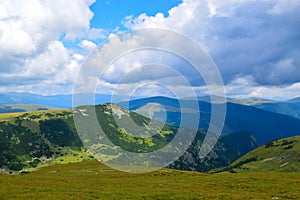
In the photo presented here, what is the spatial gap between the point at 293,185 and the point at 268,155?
14899 centimetres

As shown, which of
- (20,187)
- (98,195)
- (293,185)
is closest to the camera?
(98,195)

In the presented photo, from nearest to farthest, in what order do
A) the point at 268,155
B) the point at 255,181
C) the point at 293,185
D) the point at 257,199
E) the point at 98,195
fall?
1. the point at 257,199
2. the point at 98,195
3. the point at 293,185
4. the point at 255,181
5. the point at 268,155

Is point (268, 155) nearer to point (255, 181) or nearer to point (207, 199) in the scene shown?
point (255, 181)

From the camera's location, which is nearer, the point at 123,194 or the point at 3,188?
the point at 123,194

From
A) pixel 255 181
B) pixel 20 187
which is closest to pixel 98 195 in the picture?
pixel 20 187

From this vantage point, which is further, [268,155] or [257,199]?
[268,155]

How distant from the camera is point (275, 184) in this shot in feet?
199

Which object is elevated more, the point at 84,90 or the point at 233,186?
the point at 84,90

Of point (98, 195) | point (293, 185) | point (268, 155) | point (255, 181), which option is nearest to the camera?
point (98, 195)

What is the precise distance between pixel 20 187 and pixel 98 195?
1653cm

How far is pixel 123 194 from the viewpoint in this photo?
49969 millimetres

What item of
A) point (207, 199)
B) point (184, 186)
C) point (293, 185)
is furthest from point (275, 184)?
point (207, 199)

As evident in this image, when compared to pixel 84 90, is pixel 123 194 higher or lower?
lower

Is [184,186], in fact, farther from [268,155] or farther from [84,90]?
[268,155]
